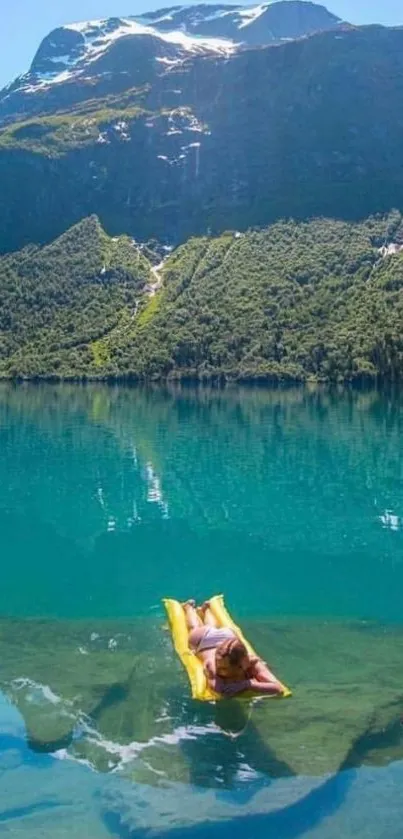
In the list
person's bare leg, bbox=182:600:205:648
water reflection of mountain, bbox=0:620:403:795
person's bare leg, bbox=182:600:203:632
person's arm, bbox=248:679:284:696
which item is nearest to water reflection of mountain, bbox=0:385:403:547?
person's bare leg, bbox=182:600:203:632

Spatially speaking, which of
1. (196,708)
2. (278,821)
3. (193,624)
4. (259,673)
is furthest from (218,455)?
(278,821)

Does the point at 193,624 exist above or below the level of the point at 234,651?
below

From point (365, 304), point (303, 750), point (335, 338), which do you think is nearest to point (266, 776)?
point (303, 750)

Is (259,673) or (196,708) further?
(196,708)

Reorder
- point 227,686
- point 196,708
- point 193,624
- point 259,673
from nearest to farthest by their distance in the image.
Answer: point 227,686 < point 259,673 < point 196,708 < point 193,624

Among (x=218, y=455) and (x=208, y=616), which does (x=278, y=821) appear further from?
(x=218, y=455)
